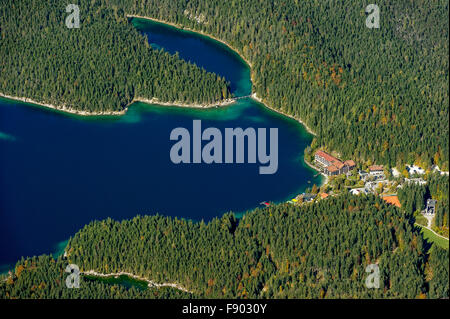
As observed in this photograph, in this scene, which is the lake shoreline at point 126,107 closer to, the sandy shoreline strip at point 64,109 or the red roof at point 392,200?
the sandy shoreline strip at point 64,109

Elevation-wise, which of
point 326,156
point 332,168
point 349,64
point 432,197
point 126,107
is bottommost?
point 432,197

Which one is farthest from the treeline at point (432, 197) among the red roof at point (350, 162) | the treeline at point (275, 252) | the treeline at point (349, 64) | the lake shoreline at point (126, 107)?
the lake shoreline at point (126, 107)

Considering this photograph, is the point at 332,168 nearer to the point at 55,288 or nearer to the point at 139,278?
the point at 139,278

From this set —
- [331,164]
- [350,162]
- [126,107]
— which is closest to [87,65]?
[126,107]

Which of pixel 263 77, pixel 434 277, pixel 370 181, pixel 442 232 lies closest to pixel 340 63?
pixel 263 77

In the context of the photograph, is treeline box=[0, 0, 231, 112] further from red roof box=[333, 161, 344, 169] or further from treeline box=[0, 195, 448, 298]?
treeline box=[0, 195, 448, 298]

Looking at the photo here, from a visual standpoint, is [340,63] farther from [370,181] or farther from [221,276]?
[221,276]
